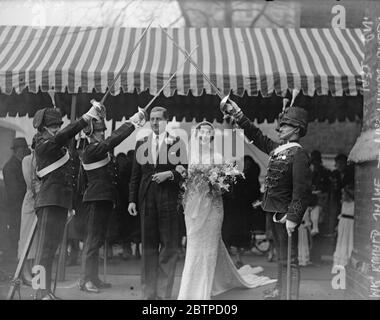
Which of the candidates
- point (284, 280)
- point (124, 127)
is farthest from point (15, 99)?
point (284, 280)

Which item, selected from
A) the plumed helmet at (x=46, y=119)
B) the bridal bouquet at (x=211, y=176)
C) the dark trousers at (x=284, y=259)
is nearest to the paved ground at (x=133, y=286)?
the dark trousers at (x=284, y=259)

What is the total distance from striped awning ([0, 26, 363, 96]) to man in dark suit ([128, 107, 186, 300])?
72cm

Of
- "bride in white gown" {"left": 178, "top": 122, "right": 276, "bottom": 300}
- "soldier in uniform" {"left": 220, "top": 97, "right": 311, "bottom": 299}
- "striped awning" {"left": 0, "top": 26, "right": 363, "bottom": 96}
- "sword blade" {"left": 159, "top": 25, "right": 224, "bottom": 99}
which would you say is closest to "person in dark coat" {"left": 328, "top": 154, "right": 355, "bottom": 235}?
"striped awning" {"left": 0, "top": 26, "right": 363, "bottom": 96}

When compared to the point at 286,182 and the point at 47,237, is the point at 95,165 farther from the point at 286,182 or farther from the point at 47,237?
the point at 286,182

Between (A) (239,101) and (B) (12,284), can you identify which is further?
(A) (239,101)

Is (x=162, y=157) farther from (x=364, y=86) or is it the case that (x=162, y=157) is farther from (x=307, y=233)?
(x=307, y=233)

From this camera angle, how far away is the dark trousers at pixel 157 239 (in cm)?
493

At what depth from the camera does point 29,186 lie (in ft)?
18.6

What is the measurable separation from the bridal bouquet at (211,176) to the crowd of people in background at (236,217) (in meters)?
0.49

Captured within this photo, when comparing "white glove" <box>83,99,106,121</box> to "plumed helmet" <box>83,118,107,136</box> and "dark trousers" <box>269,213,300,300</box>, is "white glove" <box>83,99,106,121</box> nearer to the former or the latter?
"plumed helmet" <box>83,118,107,136</box>

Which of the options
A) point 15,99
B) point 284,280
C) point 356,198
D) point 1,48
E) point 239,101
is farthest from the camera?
point 239,101

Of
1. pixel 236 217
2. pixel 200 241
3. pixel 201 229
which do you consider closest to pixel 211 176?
pixel 201 229

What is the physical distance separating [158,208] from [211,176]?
617mm

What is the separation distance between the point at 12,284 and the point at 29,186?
3.66 feet
